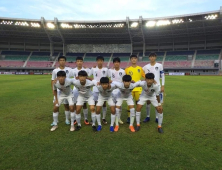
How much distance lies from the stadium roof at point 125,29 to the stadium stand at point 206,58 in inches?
165

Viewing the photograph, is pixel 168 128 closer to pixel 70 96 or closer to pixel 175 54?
pixel 70 96

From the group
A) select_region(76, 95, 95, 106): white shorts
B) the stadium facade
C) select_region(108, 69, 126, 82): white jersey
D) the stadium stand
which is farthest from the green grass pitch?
the stadium stand

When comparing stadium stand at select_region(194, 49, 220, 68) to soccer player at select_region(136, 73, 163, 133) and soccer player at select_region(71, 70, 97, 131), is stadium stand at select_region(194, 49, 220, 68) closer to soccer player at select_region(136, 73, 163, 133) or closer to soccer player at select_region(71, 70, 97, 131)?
soccer player at select_region(136, 73, 163, 133)

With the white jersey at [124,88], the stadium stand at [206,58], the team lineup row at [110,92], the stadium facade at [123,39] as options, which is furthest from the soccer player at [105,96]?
the stadium stand at [206,58]

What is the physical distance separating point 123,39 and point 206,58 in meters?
26.0

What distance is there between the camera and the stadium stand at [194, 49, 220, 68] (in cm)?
4542

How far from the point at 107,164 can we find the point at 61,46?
58.6 m

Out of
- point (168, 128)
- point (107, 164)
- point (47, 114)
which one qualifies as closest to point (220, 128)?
point (168, 128)

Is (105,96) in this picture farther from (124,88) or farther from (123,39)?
(123,39)

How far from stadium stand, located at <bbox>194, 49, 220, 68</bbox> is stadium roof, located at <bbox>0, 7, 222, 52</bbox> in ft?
13.8

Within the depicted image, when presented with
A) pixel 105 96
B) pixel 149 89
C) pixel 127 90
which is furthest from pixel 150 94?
pixel 105 96

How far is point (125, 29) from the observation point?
43.9 m

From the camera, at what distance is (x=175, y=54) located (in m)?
52.0

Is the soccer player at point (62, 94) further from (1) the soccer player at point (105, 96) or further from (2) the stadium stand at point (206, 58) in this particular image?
(2) the stadium stand at point (206, 58)
